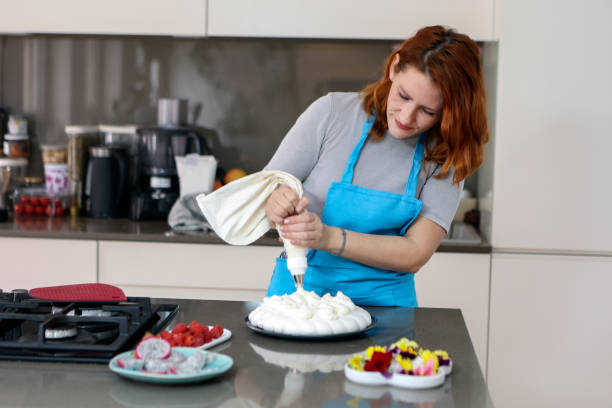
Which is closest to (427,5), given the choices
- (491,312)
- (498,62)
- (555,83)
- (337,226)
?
(498,62)

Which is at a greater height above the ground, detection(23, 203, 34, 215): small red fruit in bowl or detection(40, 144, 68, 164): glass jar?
detection(40, 144, 68, 164): glass jar

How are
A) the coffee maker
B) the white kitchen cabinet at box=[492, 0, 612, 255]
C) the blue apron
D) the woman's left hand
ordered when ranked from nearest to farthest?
the woman's left hand
the blue apron
the white kitchen cabinet at box=[492, 0, 612, 255]
the coffee maker

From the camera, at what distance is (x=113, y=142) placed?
305 centimetres

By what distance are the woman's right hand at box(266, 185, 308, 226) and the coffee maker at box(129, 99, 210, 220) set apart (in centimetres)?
144

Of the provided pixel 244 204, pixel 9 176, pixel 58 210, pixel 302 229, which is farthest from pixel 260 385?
pixel 9 176

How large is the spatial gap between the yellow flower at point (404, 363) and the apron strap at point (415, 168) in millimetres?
643

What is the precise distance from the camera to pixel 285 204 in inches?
57.6

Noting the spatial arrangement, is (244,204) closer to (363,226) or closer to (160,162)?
(363,226)

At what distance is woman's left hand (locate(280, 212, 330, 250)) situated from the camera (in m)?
1.44

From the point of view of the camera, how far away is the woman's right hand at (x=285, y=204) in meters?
1.46

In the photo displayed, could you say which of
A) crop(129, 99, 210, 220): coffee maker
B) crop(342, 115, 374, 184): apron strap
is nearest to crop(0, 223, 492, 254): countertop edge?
crop(129, 99, 210, 220): coffee maker

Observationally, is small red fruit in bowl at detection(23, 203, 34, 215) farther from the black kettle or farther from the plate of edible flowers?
the plate of edible flowers

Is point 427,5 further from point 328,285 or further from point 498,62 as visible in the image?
point 328,285

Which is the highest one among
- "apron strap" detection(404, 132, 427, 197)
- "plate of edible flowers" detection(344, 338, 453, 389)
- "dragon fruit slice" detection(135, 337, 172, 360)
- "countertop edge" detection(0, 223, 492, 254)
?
"apron strap" detection(404, 132, 427, 197)
